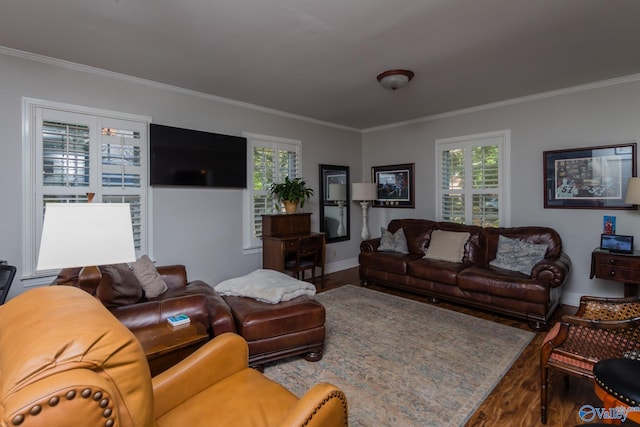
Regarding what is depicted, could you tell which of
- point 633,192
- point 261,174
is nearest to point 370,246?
point 261,174

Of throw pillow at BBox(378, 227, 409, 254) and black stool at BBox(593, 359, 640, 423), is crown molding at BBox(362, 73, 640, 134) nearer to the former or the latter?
throw pillow at BBox(378, 227, 409, 254)

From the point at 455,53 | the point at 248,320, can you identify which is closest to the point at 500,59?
the point at 455,53

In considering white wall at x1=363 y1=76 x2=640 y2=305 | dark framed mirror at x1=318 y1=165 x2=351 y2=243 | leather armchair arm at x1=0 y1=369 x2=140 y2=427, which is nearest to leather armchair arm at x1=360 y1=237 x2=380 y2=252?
dark framed mirror at x1=318 y1=165 x2=351 y2=243

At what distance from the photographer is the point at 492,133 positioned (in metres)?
4.46

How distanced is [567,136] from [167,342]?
15.6ft

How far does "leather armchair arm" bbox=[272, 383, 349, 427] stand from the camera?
3.49 feet

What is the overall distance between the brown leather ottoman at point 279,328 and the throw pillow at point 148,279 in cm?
68

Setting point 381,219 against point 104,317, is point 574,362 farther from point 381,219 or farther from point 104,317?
point 381,219

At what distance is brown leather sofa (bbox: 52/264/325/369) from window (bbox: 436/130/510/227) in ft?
10.5

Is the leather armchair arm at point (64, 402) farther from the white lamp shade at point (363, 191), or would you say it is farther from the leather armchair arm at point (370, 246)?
the white lamp shade at point (363, 191)

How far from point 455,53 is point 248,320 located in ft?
9.64

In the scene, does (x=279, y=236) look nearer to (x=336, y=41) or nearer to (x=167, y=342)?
(x=336, y=41)

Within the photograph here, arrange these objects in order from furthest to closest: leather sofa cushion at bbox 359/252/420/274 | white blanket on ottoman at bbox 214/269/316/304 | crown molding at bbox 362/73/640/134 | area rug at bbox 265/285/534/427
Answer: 1. leather sofa cushion at bbox 359/252/420/274
2. crown molding at bbox 362/73/640/134
3. white blanket on ottoman at bbox 214/269/316/304
4. area rug at bbox 265/285/534/427

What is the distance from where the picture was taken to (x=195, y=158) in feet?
12.6
